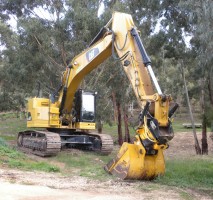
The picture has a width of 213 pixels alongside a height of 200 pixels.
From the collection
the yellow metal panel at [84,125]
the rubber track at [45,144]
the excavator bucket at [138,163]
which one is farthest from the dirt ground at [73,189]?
the yellow metal panel at [84,125]

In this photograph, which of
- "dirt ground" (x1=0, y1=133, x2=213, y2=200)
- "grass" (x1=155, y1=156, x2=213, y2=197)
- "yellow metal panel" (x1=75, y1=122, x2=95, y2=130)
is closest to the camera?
"dirt ground" (x1=0, y1=133, x2=213, y2=200)

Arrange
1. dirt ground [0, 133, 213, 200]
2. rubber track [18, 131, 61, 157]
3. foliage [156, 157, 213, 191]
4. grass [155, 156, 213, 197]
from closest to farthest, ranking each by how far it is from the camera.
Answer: dirt ground [0, 133, 213, 200]
grass [155, 156, 213, 197]
foliage [156, 157, 213, 191]
rubber track [18, 131, 61, 157]

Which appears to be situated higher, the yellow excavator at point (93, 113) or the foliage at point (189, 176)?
the yellow excavator at point (93, 113)

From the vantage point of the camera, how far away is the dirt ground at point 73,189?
739 cm

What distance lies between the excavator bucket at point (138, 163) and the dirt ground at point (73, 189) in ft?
0.83

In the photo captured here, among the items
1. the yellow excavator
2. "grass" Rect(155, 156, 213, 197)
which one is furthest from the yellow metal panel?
"grass" Rect(155, 156, 213, 197)

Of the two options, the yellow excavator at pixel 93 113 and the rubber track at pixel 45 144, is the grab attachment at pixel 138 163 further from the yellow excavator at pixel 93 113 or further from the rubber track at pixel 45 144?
the rubber track at pixel 45 144

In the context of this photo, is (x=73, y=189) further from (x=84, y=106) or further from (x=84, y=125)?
(x=84, y=106)

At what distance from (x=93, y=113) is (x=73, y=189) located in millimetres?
7601

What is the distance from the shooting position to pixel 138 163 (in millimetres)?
9375

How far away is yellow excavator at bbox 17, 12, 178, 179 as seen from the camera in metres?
9.30

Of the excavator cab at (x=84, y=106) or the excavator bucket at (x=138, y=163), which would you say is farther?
the excavator cab at (x=84, y=106)

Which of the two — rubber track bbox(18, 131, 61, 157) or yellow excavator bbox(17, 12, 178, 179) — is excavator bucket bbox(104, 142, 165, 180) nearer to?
yellow excavator bbox(17, 12, 178, 179)

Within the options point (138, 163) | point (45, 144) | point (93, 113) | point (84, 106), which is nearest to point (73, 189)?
point (138, 163)
